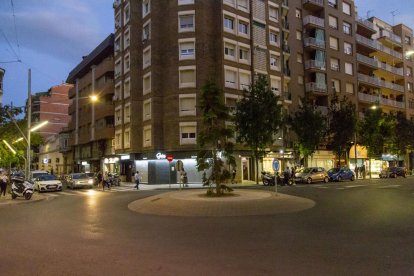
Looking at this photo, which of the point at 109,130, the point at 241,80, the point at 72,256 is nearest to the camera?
the point at 72,256

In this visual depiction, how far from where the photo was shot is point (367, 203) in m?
17.6

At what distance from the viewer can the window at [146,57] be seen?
140ft

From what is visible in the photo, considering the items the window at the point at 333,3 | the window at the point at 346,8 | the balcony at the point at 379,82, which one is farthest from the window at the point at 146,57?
the balcony at the point at 379,82

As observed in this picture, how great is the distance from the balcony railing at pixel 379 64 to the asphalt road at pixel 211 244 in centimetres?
4719

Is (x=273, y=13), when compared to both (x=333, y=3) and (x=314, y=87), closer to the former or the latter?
(x=314, y=87)

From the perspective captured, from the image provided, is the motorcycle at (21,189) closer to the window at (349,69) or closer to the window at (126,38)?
the window at (126,38)

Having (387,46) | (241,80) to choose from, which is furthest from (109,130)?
(387,46)

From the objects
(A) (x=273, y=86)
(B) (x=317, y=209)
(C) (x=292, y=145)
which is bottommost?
(B) (x=317, y=209)

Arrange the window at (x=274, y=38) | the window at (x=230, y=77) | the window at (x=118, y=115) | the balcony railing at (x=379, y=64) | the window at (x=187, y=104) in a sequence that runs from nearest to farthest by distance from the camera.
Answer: the window at (x=187, y=104), the window at (x=230, y=77), the window at (x=274, y=38), the window at (x=118, y=115), the balcony railing at (x=379, y=64)

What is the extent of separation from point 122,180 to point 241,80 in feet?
58.7

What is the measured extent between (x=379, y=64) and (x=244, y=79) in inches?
1145

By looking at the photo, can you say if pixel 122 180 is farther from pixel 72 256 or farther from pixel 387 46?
pixel 387 46

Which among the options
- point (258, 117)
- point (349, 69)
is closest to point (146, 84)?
point (258, 117)

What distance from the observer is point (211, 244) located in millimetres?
8977
